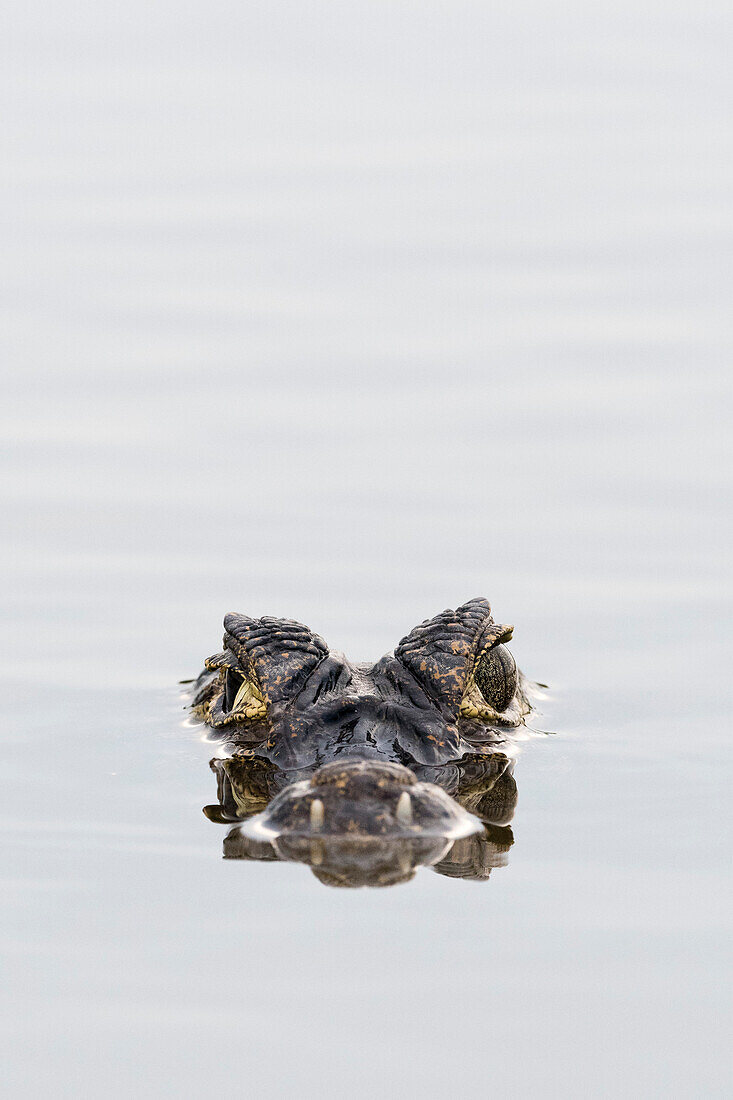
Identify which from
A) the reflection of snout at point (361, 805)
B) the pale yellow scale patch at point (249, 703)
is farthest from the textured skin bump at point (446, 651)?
the reflection of snout at point (361, 805)

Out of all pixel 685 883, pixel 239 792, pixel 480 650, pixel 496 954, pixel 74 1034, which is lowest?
pixel 74 1034

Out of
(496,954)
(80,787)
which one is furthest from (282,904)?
(80,787)

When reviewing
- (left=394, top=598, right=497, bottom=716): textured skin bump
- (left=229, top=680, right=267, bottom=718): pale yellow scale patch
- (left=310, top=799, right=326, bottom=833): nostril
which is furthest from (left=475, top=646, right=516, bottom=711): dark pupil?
(left=310, top=799, right=326, bottom=833): nostril

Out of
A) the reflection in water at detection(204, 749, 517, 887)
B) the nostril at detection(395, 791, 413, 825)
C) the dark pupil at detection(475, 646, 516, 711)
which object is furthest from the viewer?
the dark pupil at detection(475, 646, 516, 711)

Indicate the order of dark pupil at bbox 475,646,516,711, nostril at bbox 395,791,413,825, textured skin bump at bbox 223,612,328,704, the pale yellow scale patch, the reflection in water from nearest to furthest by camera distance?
the reflection in water < nostril at bbox 395,791,413,825 < textured skin bump at bbox 223,612,328,704 < the pale yellow scale patch < dark pupil at bbox 475,646,516,711

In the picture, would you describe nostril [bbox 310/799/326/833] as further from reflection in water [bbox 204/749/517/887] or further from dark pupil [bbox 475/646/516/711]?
dark pupil [bbox 475/646/516/711]

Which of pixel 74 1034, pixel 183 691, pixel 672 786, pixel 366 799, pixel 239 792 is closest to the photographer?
pixel 74 1034

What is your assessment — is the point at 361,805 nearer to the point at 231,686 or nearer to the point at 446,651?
the point at 446,651

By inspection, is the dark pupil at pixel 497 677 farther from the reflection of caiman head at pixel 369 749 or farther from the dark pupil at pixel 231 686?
the dark pupil at pixel 231 686

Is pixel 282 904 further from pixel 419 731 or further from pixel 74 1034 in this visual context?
pixel 419 731

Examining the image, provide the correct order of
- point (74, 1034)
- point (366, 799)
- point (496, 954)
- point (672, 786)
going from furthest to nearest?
point (672, 786) → point (366, 799) → point (496, 954) → point (74, 1034)
